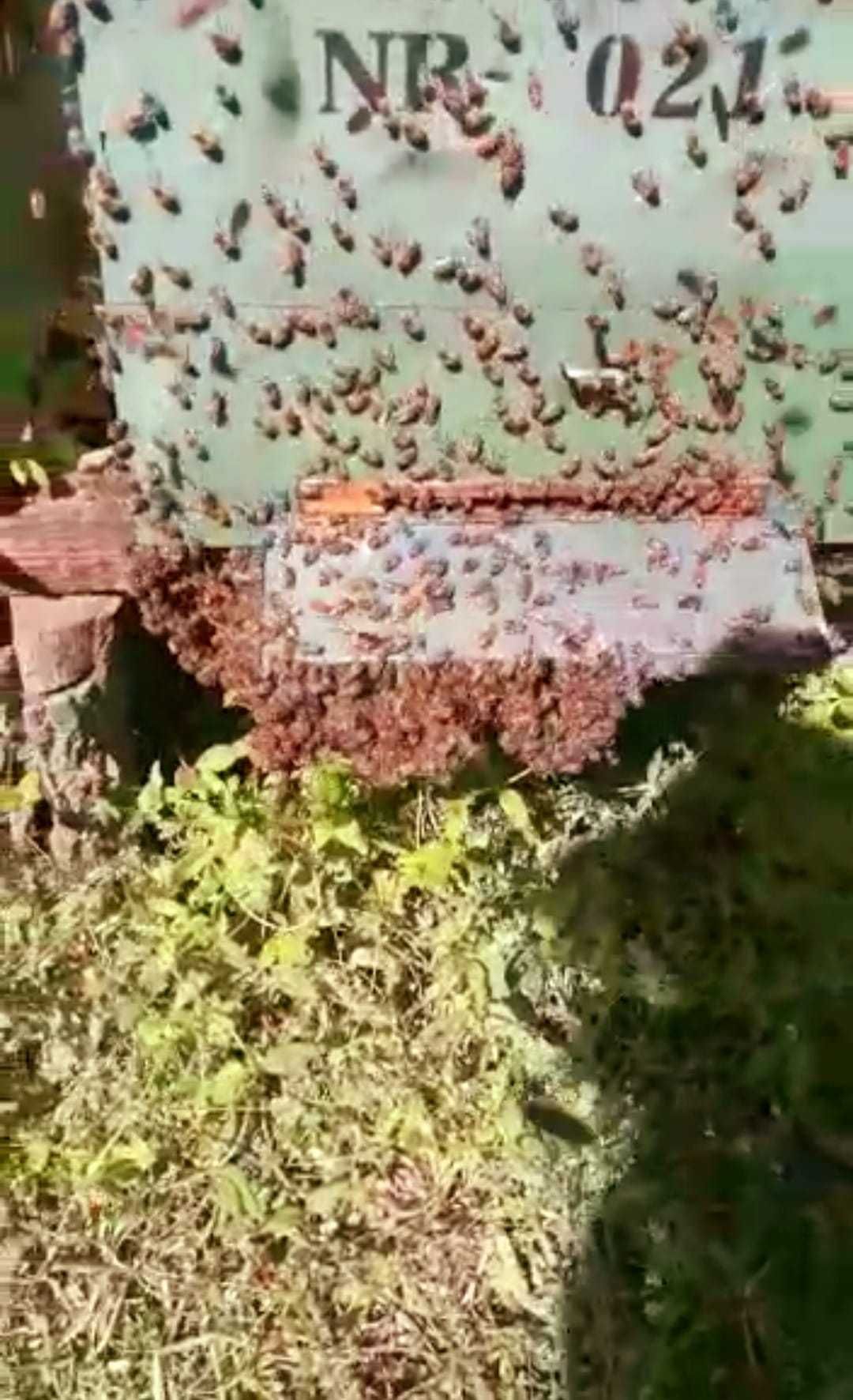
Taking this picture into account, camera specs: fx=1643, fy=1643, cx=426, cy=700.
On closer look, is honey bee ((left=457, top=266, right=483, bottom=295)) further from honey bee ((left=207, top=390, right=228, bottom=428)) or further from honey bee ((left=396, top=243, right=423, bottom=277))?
honey bee ((left=207, top=390, right=228, bottom=428))

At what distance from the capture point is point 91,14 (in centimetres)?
169

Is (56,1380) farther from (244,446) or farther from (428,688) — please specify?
(244,446)

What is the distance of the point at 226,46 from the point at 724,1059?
1.77 meters

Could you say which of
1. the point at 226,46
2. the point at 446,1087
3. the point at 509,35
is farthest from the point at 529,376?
the point at 446,1087

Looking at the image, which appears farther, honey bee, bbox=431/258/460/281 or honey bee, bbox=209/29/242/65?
honey bee, bbox=431/258/460/281

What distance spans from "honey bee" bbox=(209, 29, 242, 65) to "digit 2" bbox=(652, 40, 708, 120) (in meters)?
0.45

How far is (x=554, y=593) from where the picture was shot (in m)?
2.09

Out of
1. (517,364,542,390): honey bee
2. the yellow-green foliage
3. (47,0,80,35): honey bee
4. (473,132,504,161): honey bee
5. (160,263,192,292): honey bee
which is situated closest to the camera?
(47,0,80,35): honey bee

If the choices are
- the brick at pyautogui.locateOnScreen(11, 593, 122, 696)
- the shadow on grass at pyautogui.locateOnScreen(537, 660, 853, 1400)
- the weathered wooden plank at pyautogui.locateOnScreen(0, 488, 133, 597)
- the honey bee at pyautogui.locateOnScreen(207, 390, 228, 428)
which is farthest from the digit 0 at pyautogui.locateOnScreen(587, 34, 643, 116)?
the shadow on grass at pyautogui.locateOnScreen(537, 660, 853, 1400)

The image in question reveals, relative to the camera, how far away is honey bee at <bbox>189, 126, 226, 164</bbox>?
178 cm

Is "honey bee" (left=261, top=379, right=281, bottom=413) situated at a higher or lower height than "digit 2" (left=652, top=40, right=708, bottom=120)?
lower

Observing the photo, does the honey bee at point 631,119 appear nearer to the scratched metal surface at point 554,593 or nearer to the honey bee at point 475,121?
the honey bee at point 475,121

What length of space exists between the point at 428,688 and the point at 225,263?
2.05 feet

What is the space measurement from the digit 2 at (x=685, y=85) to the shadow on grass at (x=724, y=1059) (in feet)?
3.89
